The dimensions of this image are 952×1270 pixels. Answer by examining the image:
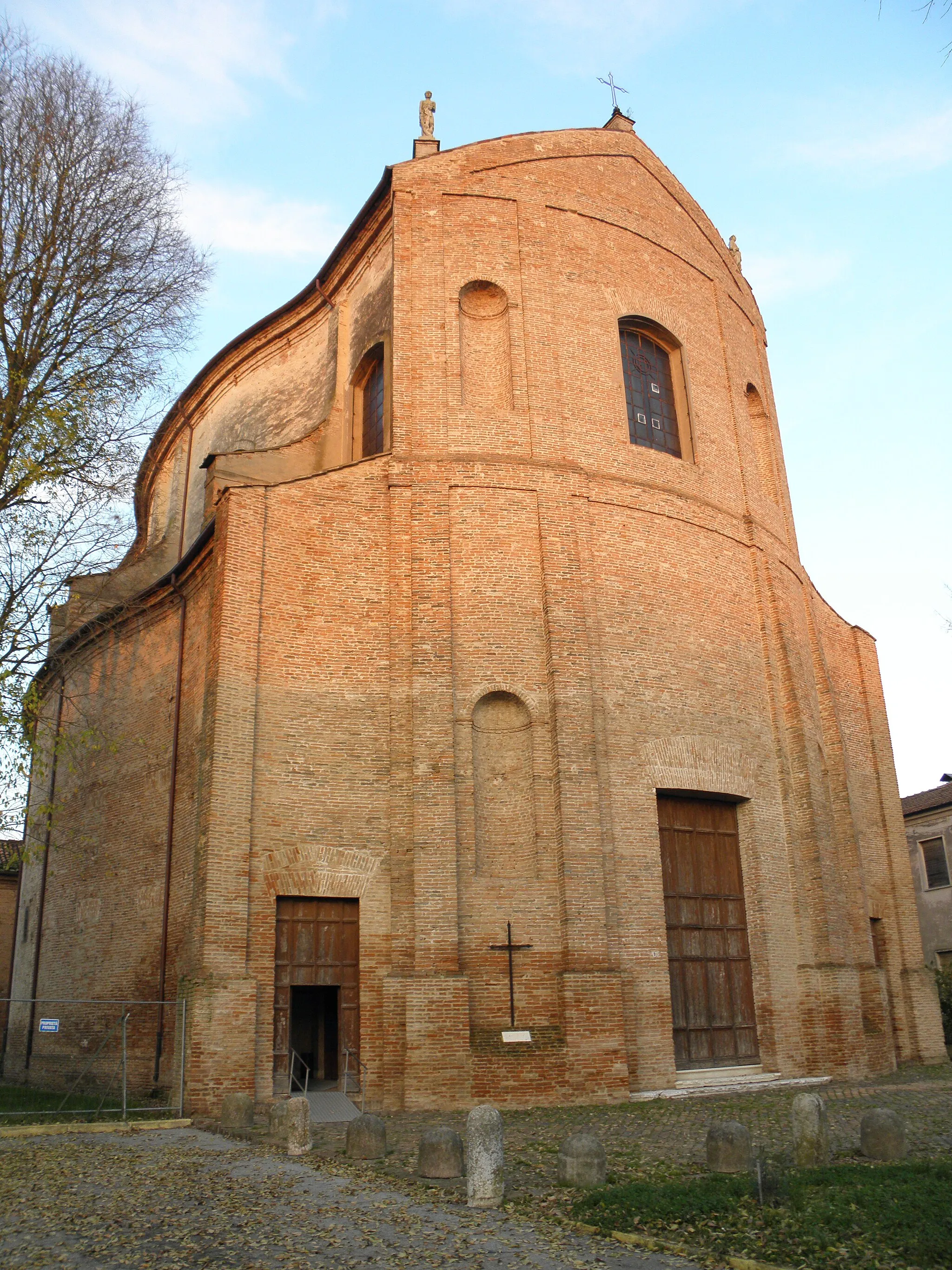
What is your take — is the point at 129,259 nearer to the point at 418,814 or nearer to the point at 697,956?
the point at 418,814

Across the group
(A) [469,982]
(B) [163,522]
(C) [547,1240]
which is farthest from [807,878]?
(B) [163,522]

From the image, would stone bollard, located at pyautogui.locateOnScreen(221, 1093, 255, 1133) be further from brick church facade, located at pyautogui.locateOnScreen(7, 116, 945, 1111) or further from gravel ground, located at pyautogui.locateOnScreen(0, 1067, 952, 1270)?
brick church facade, located at pyautogui.locateOnScreen(7, 116, 945, 1111)

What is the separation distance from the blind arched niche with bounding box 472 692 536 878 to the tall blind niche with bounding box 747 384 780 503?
794 cm

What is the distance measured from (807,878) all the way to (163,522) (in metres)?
14.6

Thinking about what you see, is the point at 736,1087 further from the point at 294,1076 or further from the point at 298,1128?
the point at 298,1128

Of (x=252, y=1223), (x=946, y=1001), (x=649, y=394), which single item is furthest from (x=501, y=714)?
(x=946, y=1001)

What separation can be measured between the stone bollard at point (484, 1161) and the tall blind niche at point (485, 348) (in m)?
10.3

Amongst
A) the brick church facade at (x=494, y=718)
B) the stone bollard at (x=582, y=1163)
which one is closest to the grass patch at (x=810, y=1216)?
the stone bollard at (x=582, y=1163)

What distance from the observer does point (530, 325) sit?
15.6 metres

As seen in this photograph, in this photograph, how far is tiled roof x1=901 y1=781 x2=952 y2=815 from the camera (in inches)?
958

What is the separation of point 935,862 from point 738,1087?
14164mm

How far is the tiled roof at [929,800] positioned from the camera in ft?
79.8

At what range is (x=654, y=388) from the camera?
55.7ft

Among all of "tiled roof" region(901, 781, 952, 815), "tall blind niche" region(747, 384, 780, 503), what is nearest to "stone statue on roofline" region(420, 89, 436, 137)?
"tall blind niche" region(747, 384, 780, 503)
